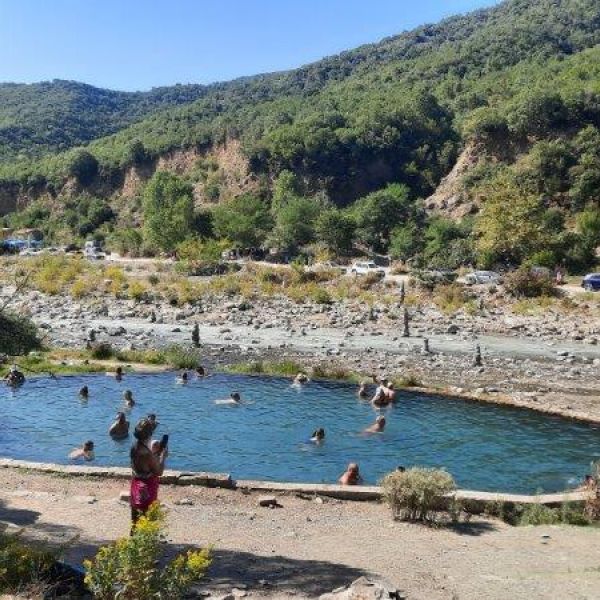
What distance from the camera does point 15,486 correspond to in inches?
500

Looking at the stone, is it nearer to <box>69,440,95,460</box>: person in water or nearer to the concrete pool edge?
the concrete pool edge

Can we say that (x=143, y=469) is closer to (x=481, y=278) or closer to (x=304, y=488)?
(x=304, y=488)

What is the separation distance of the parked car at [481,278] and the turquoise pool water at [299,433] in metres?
25.3

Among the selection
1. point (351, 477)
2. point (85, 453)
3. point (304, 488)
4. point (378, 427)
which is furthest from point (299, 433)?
point (304, 488)

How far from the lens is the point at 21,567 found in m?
6.74

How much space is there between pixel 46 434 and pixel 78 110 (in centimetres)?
17284

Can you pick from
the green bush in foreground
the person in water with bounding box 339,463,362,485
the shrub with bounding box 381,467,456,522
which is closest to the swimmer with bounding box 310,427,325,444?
the person in water with bounding box 339,463,362,485

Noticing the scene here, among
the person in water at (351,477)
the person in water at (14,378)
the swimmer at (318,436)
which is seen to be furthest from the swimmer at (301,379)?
the person in water at (351,477)

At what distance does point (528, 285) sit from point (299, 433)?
1089 inches

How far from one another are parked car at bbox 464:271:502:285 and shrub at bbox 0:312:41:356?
37.3m

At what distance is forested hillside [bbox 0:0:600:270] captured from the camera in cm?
6278

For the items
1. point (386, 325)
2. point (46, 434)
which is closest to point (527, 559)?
point (46, 434)

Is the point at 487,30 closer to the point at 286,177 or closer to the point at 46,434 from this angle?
the point at 286,177

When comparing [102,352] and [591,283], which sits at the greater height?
[591,283]
